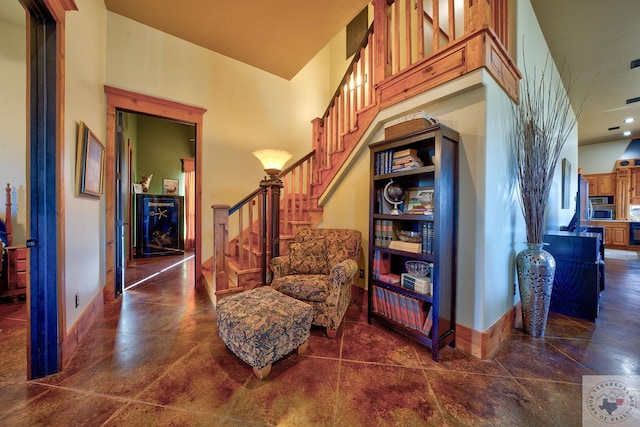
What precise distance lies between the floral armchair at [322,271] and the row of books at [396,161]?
0.74m

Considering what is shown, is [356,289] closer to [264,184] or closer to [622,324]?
[264,184]

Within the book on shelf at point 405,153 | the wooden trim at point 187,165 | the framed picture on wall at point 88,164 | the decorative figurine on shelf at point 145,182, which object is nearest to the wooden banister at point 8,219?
the framed picture on wall at point 88,164

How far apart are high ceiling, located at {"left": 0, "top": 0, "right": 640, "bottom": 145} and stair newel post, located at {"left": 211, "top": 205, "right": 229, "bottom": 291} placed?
2477 mm

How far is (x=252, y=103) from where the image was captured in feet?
13.5

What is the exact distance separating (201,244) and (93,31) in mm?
2664

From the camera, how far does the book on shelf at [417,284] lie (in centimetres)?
185

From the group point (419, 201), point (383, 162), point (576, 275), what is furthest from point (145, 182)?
point (576, 275)

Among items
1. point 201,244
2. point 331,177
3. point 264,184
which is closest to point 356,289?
point 331,177

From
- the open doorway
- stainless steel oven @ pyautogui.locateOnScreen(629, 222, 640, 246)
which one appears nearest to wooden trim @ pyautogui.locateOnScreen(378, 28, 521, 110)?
the open doorway

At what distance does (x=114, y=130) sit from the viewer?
9.84 feet

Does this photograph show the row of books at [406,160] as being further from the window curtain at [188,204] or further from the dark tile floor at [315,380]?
the window curtain at [188,204]

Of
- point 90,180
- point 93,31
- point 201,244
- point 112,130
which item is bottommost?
point 201,244

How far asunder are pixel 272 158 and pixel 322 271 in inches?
54.7

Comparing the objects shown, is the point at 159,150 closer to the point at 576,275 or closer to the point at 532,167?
the point at 532,167
